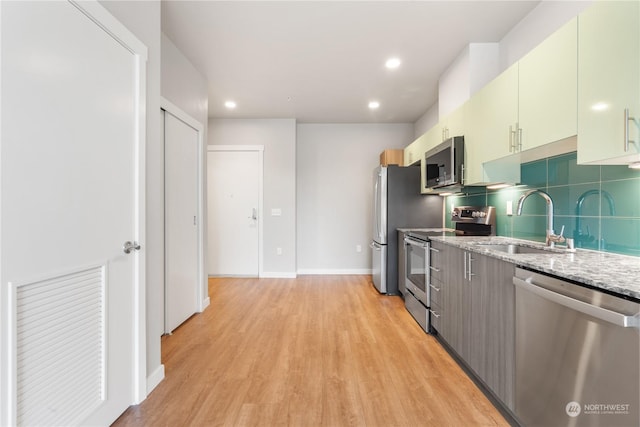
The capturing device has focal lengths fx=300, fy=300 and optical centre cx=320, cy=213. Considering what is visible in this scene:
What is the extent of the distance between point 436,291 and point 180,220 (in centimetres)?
244

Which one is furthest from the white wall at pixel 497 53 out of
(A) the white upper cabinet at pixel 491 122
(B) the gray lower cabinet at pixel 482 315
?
(B) the gray lower cabinet at pixel 482 315

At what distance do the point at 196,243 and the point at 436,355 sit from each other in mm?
2520

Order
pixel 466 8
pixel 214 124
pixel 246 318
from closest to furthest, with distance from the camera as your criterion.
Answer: pixel 466 8, pixel 246 318, pixel 214 124

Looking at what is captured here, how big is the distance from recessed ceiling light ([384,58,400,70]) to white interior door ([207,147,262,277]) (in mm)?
2534

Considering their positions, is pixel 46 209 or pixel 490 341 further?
pixel 490 341

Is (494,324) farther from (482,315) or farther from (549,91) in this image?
(549,91)

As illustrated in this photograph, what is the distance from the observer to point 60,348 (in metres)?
1.21

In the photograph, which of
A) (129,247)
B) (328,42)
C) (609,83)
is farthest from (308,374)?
(328,42)

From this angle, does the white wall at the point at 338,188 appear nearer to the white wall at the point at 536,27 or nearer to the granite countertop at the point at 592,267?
the white wall at the point at 536,27

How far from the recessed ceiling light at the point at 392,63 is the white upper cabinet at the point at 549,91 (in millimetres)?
1326

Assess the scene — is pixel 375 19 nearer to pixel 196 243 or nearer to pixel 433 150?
pixel 433 150

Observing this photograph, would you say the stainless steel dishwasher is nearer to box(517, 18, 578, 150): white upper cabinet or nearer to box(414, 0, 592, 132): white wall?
box(517, 18, 578, 150): white upper cabinet

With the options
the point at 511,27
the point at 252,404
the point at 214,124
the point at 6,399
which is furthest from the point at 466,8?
the point at 214,124

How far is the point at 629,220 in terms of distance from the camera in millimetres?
1506
